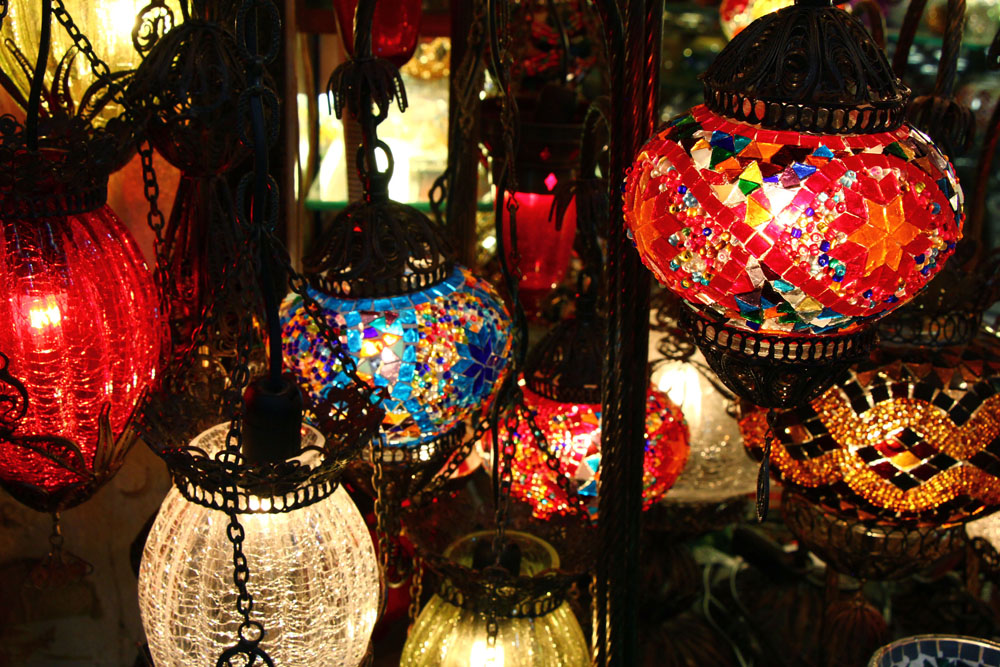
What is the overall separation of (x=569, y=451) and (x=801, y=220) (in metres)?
0.47

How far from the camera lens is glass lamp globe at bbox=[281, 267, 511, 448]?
850 millimetres

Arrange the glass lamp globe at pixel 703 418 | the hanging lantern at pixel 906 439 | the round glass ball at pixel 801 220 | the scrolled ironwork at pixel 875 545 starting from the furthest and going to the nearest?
the glass lamp globe at pixel 703 418
the scrolled ironwork at pixel 875 545
the hanging lantern at pixel 906 439
the round glass ball at pixel 801 220

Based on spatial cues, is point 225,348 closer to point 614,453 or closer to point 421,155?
point 614,453

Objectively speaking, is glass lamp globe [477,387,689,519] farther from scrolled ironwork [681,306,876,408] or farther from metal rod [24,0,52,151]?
metal rod [24,0,52,151]

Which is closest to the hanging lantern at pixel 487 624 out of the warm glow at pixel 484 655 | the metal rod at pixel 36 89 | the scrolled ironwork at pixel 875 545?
the warm glow at pixel 484 655

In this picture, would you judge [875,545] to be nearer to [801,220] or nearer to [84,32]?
[801,220]

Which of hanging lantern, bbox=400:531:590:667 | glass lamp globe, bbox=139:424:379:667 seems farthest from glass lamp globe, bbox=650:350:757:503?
glass lamp globe, bbox=139:424:379:667

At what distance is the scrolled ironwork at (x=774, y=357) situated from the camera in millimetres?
674

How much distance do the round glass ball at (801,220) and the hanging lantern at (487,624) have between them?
0.36m

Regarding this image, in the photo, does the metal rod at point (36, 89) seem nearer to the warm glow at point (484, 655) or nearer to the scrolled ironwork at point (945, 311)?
the warm glow at point (484, 655)

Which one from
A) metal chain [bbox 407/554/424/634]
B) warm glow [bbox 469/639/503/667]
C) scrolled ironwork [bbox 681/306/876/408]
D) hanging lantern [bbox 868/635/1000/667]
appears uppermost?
scrolled ironwork [bbox 681/306/876/408]

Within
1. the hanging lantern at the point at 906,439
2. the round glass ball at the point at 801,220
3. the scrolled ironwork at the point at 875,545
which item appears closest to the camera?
the round glass ball at the point at 801,220

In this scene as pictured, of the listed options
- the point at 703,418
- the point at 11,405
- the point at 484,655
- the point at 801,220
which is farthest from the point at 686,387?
the point at 11,405

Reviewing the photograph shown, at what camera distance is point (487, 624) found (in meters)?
0.89
